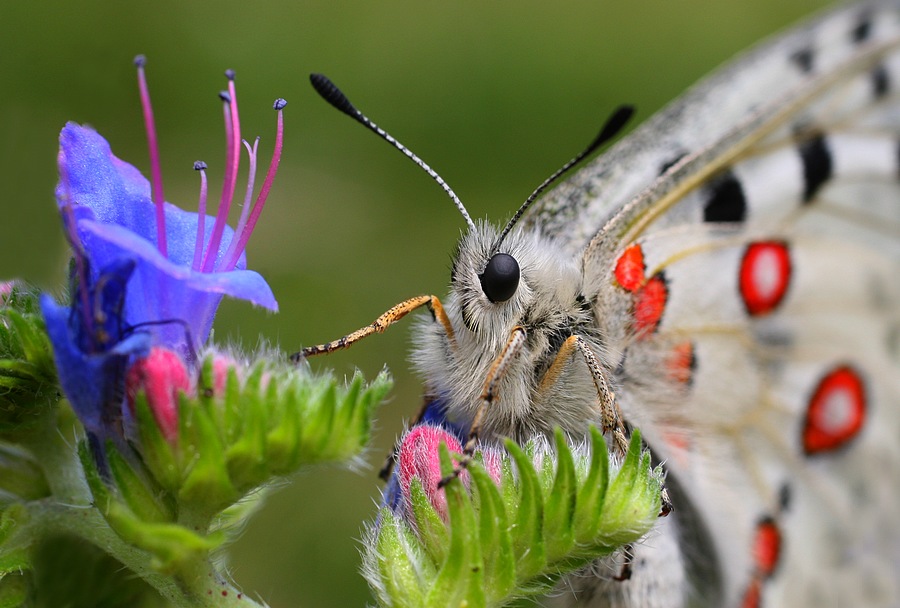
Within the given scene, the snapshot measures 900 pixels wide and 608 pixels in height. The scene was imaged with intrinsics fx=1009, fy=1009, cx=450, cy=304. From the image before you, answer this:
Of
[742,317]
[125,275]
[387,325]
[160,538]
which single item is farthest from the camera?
[742,317]

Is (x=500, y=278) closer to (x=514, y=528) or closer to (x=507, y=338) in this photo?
(x=507, y=338)

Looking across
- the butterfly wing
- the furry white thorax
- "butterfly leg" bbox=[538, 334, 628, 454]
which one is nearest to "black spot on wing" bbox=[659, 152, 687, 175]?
the butterfly wing

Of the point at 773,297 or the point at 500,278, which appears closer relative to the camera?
the point at 500,278

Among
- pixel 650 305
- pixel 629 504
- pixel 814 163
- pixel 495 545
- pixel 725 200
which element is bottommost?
pixel 495 545

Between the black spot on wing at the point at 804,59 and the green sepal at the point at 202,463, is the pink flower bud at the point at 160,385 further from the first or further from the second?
the black spot on wing at the point at 804,59

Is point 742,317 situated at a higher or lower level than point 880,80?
lower

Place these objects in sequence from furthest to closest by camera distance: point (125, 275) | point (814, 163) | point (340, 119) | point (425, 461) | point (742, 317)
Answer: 1. point (340, 119)
2. point (814, 163)
3. point (742, 317)
4. point (425, 461)
5. point (125, 275)

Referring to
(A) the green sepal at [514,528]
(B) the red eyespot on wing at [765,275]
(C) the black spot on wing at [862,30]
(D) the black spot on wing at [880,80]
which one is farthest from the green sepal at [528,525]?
(C) the black spot on wing at [862,30]

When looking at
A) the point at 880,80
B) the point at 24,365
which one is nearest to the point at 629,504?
the point at 24,365
